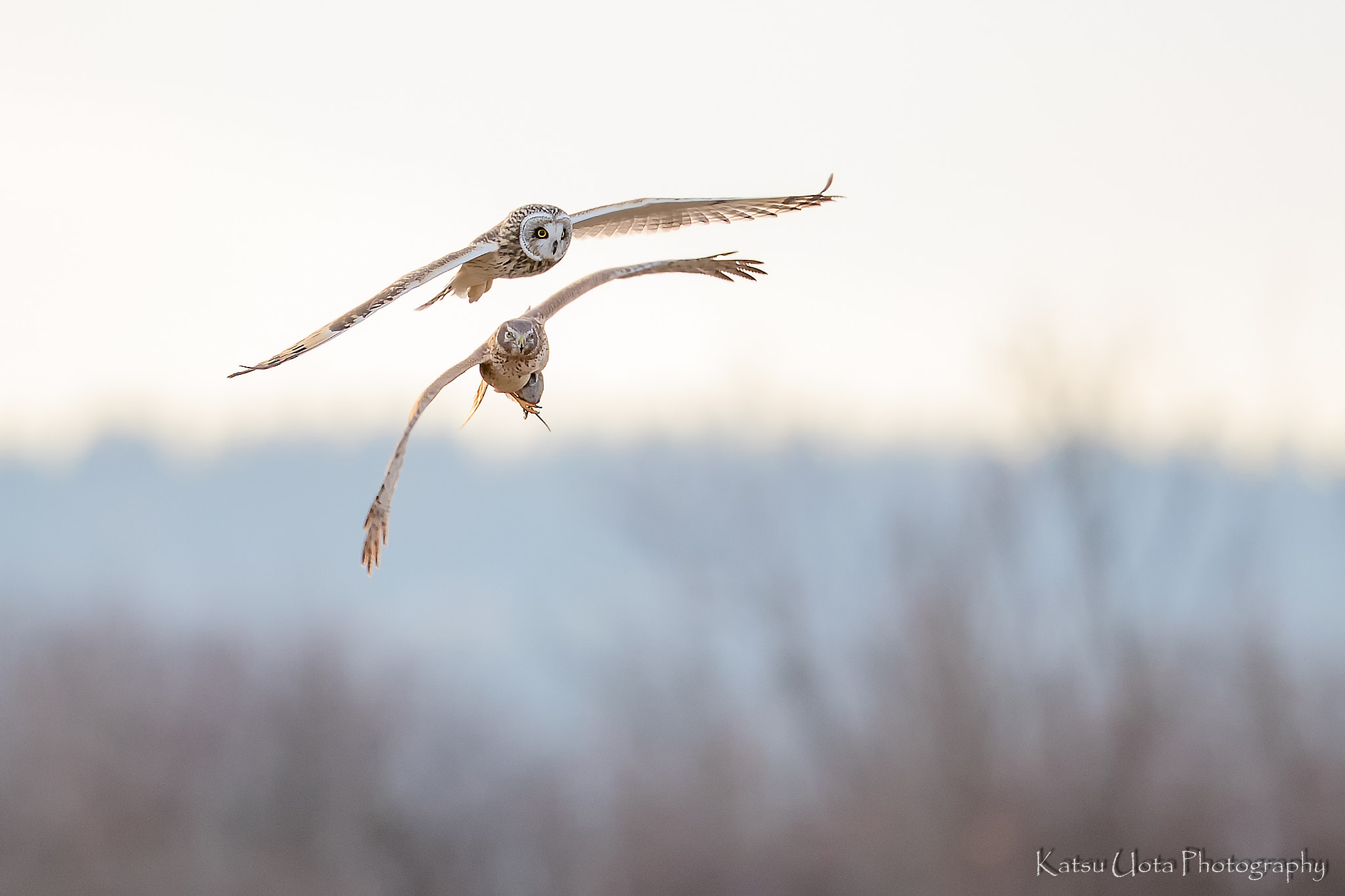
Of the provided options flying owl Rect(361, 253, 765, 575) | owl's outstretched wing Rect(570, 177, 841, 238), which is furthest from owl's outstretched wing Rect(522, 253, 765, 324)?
owl's outstretched wing Rect(570, 177, 841, 238)

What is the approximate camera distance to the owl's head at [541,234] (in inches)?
103

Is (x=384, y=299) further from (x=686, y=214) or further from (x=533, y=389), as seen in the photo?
(x=686, y=214)

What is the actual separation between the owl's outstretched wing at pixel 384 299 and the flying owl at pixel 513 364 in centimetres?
15

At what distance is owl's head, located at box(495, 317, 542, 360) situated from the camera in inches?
89.8

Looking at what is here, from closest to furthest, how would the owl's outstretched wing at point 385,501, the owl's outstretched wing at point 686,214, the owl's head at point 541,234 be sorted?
the owl's outstretched wing at point 385,501 → the owl's head at point 541,234 → the owl's outstretched wing at point 686,214

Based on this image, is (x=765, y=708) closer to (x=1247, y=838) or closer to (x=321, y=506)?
(x=1247, y=838)

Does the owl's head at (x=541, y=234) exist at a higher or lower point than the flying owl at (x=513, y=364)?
higher

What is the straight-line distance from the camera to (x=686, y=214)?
3.73 meters

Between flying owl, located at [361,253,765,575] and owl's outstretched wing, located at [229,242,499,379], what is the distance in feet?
0.49

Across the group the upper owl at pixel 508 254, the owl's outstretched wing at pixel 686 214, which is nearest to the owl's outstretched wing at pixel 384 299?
the upper owl at pixel 508 254

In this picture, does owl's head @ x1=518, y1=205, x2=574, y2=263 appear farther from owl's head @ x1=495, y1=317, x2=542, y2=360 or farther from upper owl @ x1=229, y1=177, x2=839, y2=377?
owl's head @ x1=495, y1=317, x2=542, y2=360

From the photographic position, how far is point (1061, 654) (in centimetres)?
4206

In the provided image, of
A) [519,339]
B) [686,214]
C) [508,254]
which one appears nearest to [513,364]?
[519,339]

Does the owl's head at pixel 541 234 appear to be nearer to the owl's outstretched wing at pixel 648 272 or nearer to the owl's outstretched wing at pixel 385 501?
the owl's outstretched wing at pixel 648 272
